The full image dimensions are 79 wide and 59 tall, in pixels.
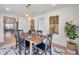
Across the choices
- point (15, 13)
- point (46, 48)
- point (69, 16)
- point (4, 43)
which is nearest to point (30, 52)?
point (46, 48)

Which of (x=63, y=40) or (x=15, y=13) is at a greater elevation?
(x=15, y=13)

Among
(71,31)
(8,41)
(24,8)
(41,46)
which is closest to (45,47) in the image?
(41,46)

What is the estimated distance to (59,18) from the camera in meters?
2.05

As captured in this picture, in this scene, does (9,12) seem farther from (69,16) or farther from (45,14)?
(69,16)

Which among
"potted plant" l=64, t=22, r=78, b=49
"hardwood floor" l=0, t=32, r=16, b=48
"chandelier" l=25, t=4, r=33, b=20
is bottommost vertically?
"hardwood floor" l=0, t=32, r=16, b=48

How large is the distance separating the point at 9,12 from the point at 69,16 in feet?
3.88

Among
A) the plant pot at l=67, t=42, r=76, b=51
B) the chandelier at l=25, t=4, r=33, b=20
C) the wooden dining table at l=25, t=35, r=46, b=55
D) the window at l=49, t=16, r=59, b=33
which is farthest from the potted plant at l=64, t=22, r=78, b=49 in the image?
the chandelier at l=25, t=4, r=33, b=20

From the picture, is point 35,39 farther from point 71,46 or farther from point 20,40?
point 71,46

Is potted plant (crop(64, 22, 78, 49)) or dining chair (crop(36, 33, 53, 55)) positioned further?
dining chair (crop(36, 33, 53, 55))

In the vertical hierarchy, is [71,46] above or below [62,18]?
below

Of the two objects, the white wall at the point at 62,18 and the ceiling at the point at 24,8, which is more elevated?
the ceiling at the point at 24,8

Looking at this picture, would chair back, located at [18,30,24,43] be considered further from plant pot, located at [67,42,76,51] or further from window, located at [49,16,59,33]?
plant pot, located at [67,42,76,51]

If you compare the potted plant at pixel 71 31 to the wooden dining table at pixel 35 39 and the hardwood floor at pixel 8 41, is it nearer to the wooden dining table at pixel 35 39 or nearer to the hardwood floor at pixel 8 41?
the wooden dining table at pixel 35 39

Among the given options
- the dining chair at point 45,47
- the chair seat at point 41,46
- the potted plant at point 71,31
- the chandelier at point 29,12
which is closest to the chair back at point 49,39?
the dining chair at point 45,47
